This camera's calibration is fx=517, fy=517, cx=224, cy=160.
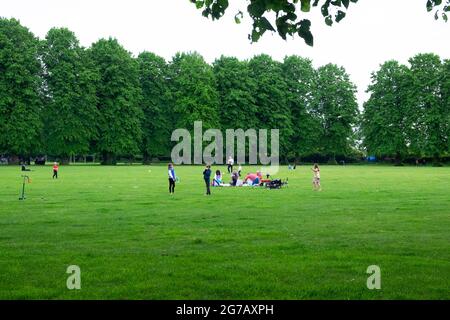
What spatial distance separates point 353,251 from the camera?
11.5 meters

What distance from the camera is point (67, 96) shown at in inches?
3182

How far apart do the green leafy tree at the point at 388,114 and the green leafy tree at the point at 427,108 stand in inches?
62.4

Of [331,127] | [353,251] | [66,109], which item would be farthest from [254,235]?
[331,127]

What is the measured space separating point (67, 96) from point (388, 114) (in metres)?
56.4

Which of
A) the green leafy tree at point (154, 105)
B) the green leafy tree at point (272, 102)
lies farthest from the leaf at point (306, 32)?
the green leafy tree at point (272, 102)

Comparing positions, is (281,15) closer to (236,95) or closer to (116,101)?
(116,101)

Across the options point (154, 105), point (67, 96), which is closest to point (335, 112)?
point (154, 105)

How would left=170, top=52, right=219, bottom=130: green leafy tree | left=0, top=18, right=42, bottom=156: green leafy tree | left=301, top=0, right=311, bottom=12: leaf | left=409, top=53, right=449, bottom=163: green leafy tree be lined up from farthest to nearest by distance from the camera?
left=170, top=52, right=219, bottom=130: green leafy tree, left=409, top=53, right=449, bottom=163: green leafy tree, left=0, top=18, right=42, bottom=156: green leafy tree, left=301, top=0, right=311, bottom=12: leaf

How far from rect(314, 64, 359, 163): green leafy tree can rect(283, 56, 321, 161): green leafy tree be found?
1.61 meters

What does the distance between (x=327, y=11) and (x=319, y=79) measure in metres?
97.4

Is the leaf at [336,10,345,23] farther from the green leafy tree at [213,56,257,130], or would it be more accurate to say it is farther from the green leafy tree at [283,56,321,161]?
the green leafy tree at [283,56,321,161]

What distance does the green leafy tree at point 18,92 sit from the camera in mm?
75188

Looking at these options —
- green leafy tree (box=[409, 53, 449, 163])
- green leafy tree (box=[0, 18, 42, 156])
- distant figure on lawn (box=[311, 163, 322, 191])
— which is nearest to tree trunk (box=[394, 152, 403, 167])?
green leafy tree (box=[409, 53, 449, 163])

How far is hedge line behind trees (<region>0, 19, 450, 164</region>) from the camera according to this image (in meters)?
79.7
